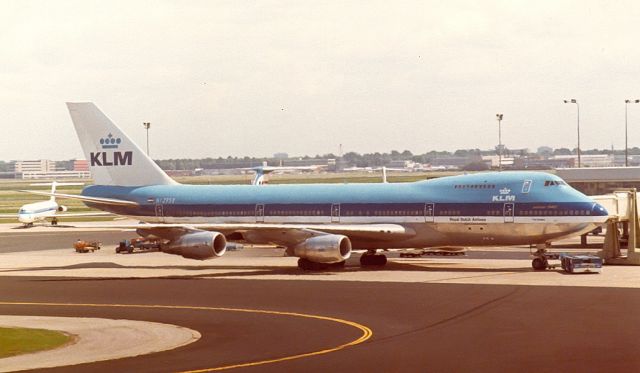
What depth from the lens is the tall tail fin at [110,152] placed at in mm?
75750

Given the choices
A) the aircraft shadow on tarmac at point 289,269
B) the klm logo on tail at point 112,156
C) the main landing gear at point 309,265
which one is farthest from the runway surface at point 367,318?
the klm logo on tail at point 112,156

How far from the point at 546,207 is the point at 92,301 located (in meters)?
26.2

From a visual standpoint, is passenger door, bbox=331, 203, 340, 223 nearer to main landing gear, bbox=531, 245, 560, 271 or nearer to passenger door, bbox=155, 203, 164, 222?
main landing gear, bbox=531, 245, 560, 271

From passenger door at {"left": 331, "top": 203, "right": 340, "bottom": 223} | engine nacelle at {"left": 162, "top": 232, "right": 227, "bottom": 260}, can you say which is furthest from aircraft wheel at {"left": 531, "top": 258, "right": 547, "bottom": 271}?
engine nacelle at {"left": 162, "top": 232, "right": 227, "bottom": 260}

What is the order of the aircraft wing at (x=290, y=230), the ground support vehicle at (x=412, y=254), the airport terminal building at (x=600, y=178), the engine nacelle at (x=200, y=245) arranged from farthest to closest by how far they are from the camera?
the airport terminal building at (x=600, y=178), the ground support vehicle at (x=412, y=254), the aircraft wing at (x=290, y=230), the engine nacelle at (x=200, y=245)

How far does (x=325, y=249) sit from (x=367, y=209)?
5.25 m

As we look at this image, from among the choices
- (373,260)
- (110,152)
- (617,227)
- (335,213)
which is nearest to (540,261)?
(617,227)

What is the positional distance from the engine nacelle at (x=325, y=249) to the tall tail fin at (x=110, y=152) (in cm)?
1627

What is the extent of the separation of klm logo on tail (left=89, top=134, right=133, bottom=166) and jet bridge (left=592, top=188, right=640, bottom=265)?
1244 inches

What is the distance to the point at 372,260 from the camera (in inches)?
2731

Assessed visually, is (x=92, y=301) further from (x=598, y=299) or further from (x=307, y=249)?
(x=598, y=299)

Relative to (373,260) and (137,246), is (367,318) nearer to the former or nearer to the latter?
(373,260)

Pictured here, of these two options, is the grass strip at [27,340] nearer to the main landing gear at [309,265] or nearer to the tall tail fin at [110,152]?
the main landing gear at [309,265]

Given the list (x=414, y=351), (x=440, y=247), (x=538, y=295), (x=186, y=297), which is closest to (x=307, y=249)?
(x=440, y=247)
